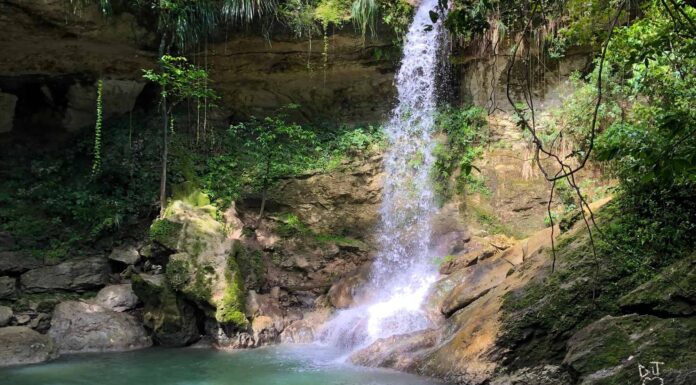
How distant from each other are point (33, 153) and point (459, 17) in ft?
35.1

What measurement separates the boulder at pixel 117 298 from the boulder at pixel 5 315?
1.16 meters

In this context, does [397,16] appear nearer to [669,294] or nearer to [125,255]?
[125,255]

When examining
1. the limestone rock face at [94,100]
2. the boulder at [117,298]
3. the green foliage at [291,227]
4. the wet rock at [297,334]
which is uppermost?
the limestone rock face at [94,100]

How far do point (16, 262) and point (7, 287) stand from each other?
26.4 inches

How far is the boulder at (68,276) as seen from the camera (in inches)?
334

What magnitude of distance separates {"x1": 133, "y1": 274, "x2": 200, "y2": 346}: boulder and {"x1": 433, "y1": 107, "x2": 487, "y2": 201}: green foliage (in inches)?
204

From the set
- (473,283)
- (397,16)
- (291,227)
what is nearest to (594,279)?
(473,283)

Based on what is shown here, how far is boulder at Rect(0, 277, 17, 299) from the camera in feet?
26.5

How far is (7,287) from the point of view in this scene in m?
8.16

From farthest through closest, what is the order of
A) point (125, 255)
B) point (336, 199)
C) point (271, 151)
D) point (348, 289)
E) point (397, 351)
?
point (271, 151) < point (336, 199) < point (125, 255) < point (348, 289) < point (397, 351)

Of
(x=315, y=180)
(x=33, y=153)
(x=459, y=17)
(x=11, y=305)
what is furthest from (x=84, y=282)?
(x=459, y=17)

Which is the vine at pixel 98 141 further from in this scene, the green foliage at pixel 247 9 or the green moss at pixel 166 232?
the green foliage at pixel 247 9

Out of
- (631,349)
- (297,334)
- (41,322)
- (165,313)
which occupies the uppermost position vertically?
(631,349)

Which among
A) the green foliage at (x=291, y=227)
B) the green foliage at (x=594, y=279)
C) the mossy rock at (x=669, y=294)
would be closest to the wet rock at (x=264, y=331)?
the green foliage at (x=291, y=227)
